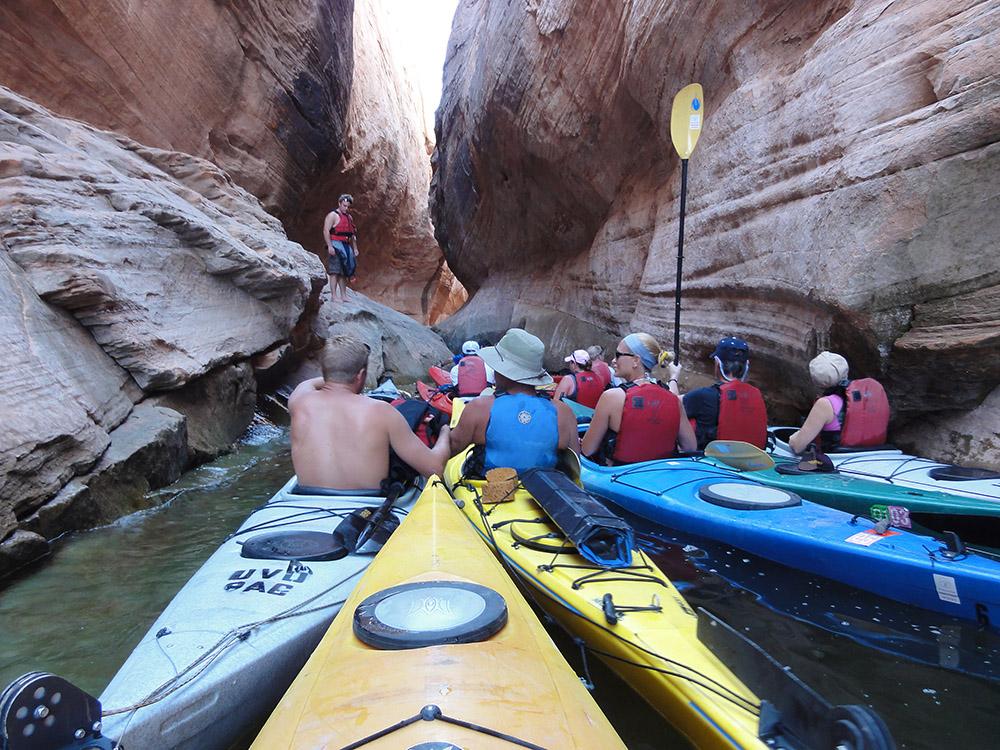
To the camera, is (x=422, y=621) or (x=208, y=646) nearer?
(x=422, y=621)

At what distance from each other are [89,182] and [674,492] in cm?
499

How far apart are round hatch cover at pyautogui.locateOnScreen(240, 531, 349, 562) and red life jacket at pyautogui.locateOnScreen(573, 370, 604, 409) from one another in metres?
4.27

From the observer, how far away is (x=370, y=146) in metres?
18.0

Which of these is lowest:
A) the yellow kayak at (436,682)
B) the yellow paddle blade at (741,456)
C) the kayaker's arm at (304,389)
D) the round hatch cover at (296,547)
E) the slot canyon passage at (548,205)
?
the round hatch cover at (296,547)

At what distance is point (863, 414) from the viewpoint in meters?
4.02

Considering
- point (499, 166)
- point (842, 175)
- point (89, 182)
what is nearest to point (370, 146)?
point (499, 166)

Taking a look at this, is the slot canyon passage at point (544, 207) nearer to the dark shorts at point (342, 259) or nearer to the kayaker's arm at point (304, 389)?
the dark shorts at point (342, 259)

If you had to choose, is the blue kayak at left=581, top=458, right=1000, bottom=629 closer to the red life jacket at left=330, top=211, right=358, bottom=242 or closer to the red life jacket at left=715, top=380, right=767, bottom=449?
the red life jacket at left=715, top=380, right=767, bottom=449

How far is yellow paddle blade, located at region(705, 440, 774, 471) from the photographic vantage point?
388cm

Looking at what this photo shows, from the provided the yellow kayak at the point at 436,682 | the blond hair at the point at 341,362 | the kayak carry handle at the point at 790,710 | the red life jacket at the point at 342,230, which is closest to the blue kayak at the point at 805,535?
the kayak carry handle at the point at 790,710

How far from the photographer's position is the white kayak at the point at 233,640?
1.52 metres

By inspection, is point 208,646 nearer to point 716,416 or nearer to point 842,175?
point 716,416

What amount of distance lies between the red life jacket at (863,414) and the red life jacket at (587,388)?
2.71 metres

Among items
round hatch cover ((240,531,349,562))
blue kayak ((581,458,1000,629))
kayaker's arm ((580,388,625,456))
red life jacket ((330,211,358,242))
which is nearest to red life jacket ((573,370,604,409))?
kayaker's arm ((580,388,625,456))
